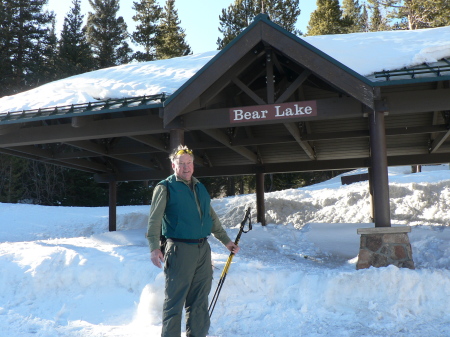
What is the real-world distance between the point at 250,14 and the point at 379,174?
33.0 m

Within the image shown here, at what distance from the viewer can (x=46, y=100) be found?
9.90 m

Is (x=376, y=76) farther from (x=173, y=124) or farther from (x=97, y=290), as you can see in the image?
(x=97, y=290)

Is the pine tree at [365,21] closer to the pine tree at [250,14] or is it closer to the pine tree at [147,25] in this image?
the pine tree at [250,14]

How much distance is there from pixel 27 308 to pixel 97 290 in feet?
3.16

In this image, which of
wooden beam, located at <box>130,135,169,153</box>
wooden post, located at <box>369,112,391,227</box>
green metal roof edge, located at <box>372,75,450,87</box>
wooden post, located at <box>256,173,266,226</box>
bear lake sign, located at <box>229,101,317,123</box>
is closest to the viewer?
green metal roof edge, located at <box>372,75,450,87</box>

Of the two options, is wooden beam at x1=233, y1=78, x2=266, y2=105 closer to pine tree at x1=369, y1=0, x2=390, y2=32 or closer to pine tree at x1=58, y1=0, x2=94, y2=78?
pine tree at x1=58, y1=0, x2=94, y2=78

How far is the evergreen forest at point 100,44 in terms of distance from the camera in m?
31.8

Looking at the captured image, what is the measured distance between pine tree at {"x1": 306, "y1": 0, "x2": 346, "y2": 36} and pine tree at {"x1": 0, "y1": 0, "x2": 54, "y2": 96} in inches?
887

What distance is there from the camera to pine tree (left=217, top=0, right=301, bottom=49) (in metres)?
37.8

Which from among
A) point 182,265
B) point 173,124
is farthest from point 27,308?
point 173,124

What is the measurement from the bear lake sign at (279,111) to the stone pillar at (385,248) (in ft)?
7.09

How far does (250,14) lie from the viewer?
37.9 metres

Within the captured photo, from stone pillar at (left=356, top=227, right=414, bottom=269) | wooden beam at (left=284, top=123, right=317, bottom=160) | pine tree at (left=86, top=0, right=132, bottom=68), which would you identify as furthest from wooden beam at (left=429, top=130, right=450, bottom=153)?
pine tree at (left=86, top=0, right=132, bottom=68)

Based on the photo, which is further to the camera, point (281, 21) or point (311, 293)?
point (281, 21)
